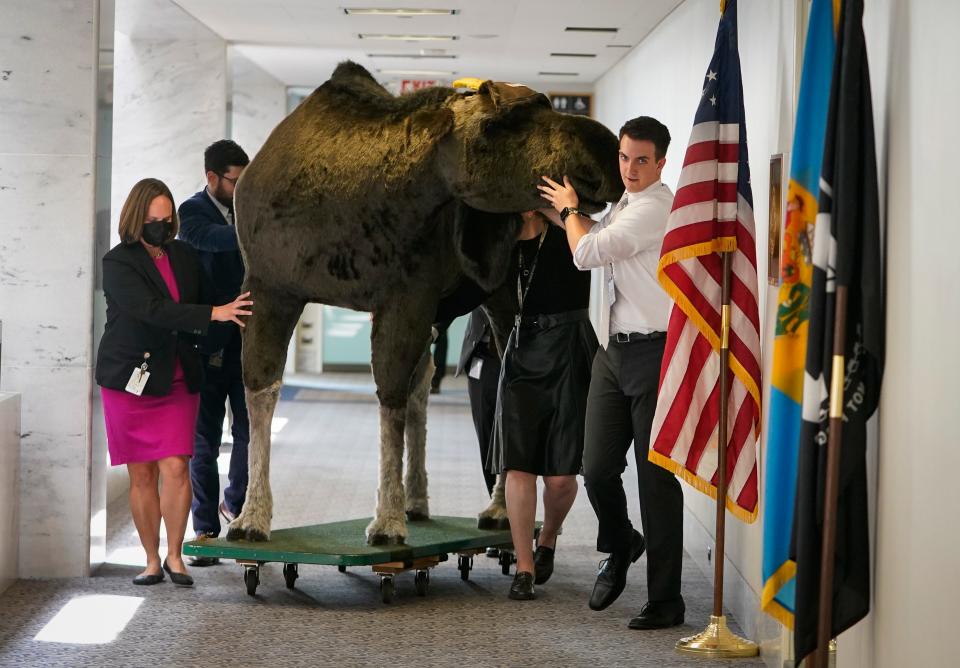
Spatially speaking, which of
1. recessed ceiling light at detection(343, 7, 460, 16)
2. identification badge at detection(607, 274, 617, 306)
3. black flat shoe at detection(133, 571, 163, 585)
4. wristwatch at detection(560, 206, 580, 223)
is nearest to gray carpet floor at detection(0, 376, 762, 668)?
black flat shoe at detection(133, 571, 163, 585)

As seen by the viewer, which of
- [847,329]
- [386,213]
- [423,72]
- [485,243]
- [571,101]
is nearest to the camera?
[847,329]

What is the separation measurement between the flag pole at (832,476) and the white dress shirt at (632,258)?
1457 mm

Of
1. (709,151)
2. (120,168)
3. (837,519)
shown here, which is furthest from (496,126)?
(120,168)

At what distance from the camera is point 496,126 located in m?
4.71

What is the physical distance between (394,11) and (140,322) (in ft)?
13.1

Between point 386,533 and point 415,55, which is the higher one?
point 415,55

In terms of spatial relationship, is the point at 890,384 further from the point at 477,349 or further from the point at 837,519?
the point at 477,349

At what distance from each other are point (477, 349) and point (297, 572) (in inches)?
47.9

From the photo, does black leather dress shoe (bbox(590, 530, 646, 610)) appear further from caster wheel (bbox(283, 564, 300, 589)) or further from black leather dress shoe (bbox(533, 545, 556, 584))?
caster wheel (bbox(283, 564, 300, 589))

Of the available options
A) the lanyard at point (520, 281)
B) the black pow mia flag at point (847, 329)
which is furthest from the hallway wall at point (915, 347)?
the lanyard at point (520, 281)

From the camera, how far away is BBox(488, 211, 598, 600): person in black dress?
16.8 feet

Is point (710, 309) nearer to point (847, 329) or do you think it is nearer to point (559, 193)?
point (559, 193)

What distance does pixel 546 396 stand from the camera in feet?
16.9

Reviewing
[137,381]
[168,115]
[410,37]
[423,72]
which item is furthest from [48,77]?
[423,72]
